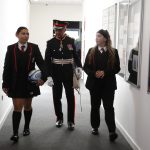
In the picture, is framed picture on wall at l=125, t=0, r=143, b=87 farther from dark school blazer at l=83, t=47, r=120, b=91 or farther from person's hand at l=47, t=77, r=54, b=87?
person's hand at l=47, t=77, r=54, b=87

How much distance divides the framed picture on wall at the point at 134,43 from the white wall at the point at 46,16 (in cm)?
826

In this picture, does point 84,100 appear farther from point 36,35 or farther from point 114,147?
point 36,35

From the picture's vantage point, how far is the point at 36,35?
Result: 1213 cm

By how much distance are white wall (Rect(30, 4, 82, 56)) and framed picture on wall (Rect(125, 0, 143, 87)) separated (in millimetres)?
8260

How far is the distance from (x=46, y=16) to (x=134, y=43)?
878cm

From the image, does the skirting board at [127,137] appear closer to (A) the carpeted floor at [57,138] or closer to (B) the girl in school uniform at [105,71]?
(A) the carpeted floor at [57,138]

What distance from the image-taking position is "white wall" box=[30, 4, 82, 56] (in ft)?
39.7

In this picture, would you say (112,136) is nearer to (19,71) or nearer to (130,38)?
(130,38)

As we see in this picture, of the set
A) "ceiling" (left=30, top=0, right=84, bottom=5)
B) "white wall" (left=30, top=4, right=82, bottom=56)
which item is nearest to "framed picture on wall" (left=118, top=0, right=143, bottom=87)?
"ceiling" (left=30, top=0, right=84, bottom=5)

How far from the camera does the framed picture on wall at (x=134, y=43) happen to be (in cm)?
353

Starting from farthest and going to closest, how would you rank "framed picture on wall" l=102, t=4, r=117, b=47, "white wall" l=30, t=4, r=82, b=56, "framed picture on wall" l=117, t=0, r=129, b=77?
"white wall" l=30, t=4, r=82, b=56
"framed picture on wall" l=102, t=4, r=117, b=47
"framed picture on wall" l=117, t=0, r=129, b=77

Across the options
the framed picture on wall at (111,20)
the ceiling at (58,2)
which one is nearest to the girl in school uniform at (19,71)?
the framed picture on wall at (111,20)

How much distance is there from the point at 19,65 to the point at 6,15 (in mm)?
1659

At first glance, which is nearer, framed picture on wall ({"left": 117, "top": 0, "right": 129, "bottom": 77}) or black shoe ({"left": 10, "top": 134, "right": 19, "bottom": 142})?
black shoe ({"left": 10, "top": 134, "right": 19, "bottom": 142})
